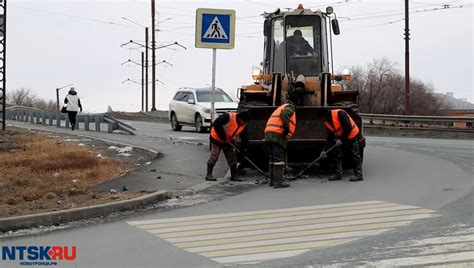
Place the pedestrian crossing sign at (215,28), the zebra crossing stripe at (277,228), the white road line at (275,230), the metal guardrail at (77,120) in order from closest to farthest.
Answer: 1. the zebra crossing stripe at (277,228)
2. the white road line at (275,230)
3. the pedestrian crossing sign at (215,28)
4. the metal guardrail at (77,120)

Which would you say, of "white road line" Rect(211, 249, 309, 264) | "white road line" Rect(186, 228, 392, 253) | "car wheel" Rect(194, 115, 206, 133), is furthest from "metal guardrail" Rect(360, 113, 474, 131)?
"white road line" Rect(211, 249, 309, 264)

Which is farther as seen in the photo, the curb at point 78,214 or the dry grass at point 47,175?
the dry grass at point 47,175

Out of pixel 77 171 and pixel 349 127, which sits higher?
pixel 349 127

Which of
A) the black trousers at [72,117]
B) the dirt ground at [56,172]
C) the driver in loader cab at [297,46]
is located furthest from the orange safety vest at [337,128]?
the black trousers at [72,117]

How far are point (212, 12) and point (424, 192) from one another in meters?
5.76

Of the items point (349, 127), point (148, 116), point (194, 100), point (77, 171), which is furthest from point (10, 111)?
point (349, 127)

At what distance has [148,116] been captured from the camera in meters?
38.0

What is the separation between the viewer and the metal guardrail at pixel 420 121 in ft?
78.4

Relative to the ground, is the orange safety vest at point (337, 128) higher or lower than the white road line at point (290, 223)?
higher

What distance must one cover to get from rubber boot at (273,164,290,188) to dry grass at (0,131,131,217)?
Result: 3192mm

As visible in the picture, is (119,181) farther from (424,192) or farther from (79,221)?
(424,192)

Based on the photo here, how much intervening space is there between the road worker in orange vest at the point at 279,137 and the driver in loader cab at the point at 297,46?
2429 millimetres

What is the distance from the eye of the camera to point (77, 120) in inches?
932

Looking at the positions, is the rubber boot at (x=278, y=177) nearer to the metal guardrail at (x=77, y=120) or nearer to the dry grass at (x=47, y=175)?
the dry grass at (x=47, y=175)
